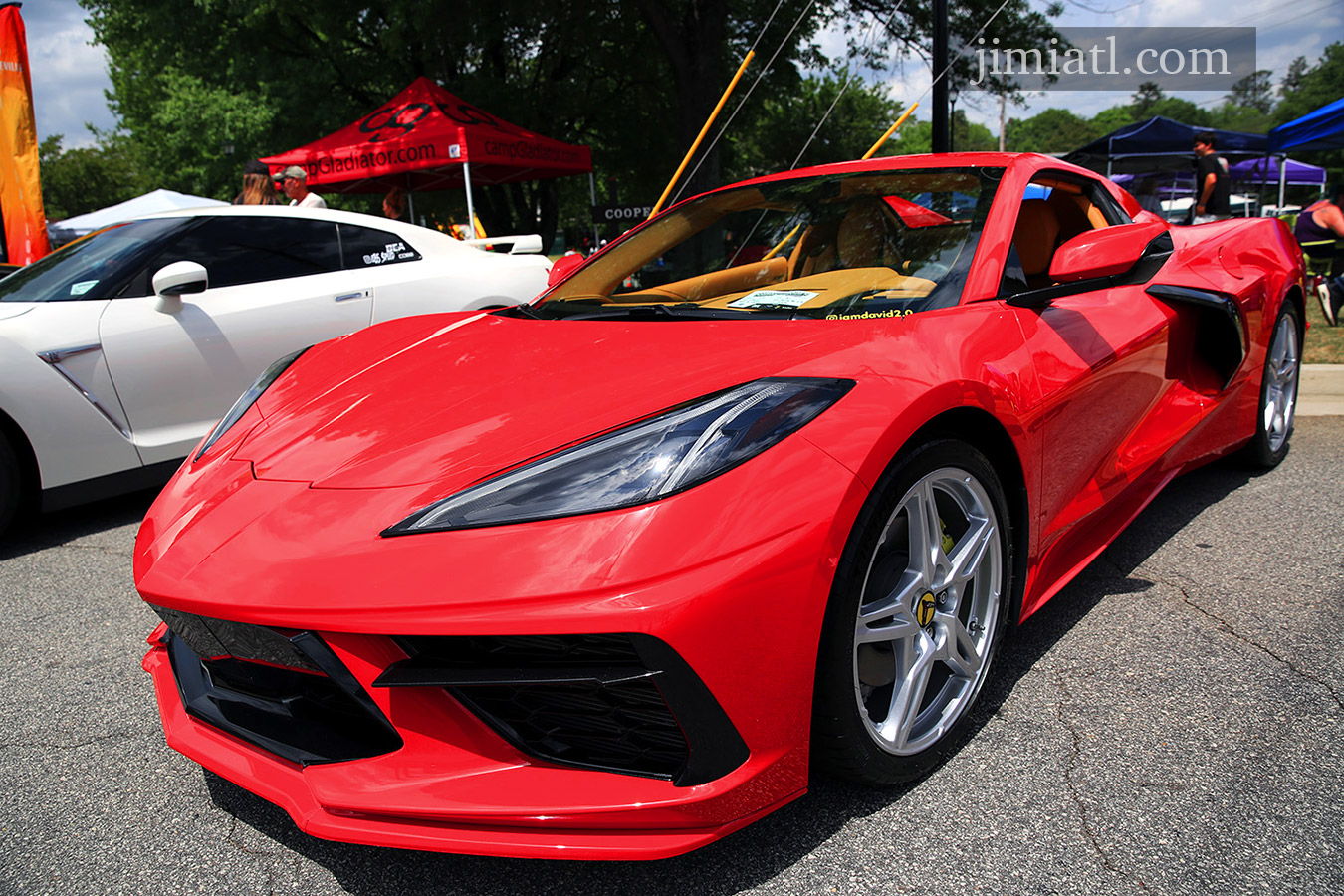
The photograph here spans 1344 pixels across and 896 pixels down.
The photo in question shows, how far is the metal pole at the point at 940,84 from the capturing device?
7.43 m

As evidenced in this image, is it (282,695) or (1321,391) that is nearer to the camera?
(282,695)

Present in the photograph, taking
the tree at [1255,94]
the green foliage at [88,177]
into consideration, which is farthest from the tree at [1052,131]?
the green foliage at [88,177]

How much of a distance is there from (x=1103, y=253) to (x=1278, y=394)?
229 centimetres

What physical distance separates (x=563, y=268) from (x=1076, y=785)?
2.19 metres

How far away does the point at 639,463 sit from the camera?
4.81 ft

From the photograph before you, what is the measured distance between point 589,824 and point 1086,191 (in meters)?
2.58

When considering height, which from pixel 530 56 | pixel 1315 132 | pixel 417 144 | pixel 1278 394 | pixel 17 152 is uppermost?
pixel 530 56

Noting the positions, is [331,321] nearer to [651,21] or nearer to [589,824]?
[589,824]

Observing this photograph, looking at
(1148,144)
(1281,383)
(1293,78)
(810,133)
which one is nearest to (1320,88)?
(1293,78)

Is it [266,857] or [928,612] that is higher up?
[928,612]

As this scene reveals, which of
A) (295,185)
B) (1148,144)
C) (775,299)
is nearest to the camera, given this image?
(775,299)

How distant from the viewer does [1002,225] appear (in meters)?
2.31

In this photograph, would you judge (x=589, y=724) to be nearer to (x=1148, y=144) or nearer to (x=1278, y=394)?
(x=1278, y=394)

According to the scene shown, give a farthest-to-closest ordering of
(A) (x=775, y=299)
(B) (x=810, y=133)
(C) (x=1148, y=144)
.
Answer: (B) (x=810, y=133) < (C) (x=1148, y=144) < (A) (x=775, y=299)
